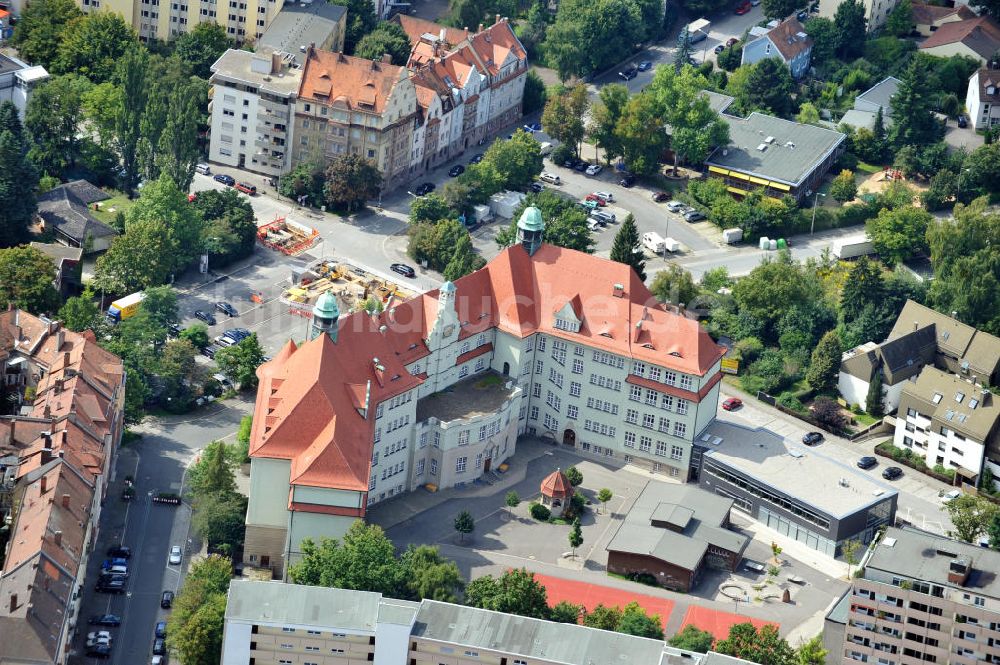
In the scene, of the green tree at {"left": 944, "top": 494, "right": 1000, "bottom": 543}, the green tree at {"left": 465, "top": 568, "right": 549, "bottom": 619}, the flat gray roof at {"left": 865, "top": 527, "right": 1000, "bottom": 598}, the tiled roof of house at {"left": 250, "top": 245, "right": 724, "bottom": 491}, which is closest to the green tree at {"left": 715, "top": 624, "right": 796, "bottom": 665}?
the flat gray roof at {"left": 865, "top": 527, "right": 1000, "bottom": 598}

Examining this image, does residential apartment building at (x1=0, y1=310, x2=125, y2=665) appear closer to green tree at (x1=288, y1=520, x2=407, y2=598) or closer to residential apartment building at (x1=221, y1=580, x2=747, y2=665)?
residential apartment building at (x1=221, y1=580, x2=747, y2=665)

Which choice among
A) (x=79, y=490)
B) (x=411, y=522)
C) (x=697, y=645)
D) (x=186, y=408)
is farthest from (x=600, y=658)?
(x=186, y=408)

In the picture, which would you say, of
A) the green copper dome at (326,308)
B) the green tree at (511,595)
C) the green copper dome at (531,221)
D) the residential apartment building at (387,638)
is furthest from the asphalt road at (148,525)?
the green copper dome at (531,221)

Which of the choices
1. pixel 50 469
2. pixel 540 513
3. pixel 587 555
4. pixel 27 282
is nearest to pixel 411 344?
pixel 540 513

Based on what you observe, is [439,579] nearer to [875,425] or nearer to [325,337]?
[325,337]

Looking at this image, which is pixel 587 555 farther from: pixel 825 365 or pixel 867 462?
pixel 825 365

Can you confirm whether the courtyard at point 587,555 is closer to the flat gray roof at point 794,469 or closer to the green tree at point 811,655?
the flat gray roof at point 794,469

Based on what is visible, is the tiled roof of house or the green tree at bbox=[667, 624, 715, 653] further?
the tiled roof of house
